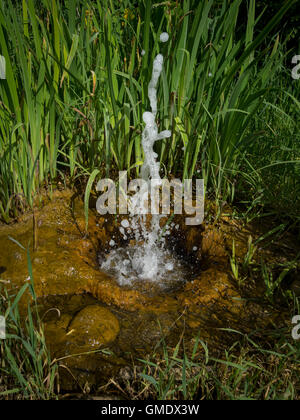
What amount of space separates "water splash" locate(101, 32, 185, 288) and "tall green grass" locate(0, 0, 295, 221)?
46 millimetres

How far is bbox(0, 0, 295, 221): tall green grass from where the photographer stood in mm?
1419

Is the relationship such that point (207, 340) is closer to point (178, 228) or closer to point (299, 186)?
point (178, 228)

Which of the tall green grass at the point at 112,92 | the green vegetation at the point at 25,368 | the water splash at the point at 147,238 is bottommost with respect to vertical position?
the green vegetation at the point at 25,368

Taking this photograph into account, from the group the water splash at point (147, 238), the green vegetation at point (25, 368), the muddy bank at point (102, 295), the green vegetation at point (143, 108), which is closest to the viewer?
the green vegetation at point (25, 368)

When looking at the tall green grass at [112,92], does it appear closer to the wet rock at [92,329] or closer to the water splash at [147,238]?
the water splash at [147,238]

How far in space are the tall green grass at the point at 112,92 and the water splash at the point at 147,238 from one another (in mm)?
Result: 46

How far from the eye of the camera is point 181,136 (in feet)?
5.53

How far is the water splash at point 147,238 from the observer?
5.15ft

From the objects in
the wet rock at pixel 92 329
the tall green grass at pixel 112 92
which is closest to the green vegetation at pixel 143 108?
the tall green grass at pixel 112 92

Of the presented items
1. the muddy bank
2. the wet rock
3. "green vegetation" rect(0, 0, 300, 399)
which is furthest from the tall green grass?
the wet rock

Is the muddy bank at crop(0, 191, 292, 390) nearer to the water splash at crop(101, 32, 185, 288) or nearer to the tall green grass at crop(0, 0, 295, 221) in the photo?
the water splash at crop(101, 32, 185, 288)

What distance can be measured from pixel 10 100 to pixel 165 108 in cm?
75

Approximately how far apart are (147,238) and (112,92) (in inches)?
30.6

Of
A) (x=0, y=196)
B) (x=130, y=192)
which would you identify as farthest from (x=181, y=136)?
(x=0, y=196)
